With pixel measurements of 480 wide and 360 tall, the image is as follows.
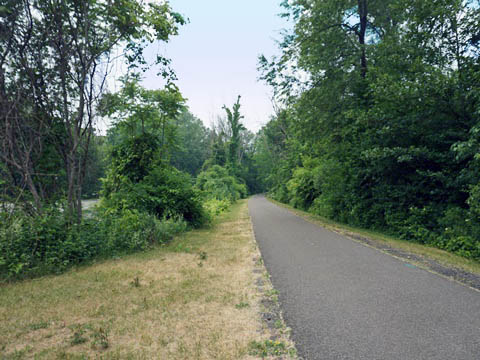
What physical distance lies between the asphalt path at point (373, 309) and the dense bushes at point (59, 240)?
3.97 meters

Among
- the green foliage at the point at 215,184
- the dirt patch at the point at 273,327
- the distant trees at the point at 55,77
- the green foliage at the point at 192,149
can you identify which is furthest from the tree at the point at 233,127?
the dirt patch at the point at 273,327

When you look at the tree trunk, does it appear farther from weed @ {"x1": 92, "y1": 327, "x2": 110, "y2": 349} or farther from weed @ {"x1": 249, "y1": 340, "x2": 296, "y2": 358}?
weed @ {"x1": 92, "y1": 327, "x2": 110, "y2": 349}

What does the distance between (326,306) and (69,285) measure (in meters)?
4.41

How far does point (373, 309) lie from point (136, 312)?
3268 mm

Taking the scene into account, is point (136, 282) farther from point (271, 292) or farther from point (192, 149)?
point (192, 149)

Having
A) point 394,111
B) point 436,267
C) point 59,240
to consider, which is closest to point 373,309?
point 436,267

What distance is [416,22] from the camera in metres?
8.56

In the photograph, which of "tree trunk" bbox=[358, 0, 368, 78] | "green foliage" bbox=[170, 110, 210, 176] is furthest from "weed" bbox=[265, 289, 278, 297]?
"green foliage" bbox=[170, 110, 210, 176]

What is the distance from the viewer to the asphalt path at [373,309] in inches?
108

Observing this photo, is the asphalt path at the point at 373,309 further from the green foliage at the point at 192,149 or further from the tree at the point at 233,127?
the green foliage at the point at 192,149

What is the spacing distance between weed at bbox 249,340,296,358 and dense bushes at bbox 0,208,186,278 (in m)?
4.74

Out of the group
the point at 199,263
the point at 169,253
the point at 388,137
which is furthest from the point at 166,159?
the point at 388,137

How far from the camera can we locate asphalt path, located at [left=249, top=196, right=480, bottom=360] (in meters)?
2.74

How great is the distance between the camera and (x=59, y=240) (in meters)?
5.85
